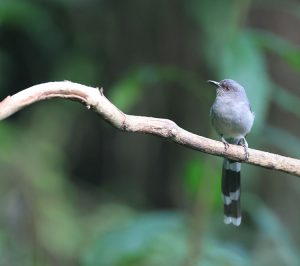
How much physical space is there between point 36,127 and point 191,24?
209 cm

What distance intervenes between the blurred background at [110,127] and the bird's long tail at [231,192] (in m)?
1.03

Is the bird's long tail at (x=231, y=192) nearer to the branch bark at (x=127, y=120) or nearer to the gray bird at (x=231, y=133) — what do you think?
the gray bird at (x=231, y=133)

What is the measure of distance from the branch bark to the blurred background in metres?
2.14

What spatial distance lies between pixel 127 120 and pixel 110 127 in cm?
478

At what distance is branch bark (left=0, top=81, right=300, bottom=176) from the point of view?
295 centimetres

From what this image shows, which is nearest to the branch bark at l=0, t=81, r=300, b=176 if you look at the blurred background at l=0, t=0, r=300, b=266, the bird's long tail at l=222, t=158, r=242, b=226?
the bird's long tail at l=222, t=158, r=242, b=226

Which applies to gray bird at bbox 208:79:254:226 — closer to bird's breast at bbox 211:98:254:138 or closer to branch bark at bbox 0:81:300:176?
bird's breast at bbox 211:98:254:138

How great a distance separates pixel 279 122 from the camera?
7992 millimetres

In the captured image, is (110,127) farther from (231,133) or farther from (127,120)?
(127,120)

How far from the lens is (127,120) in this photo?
131 inches

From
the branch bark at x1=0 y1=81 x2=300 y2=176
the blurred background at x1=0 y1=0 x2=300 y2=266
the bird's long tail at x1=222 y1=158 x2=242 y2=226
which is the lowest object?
the branch bark at x1=0 y1=81 x2=300 y2=176

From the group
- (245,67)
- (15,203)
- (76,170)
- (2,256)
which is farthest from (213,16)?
(76,170)

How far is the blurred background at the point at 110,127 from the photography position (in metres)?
6.99

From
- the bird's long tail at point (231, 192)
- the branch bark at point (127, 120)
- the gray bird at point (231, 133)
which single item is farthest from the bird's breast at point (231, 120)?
the branch bark at point (127, 120)
